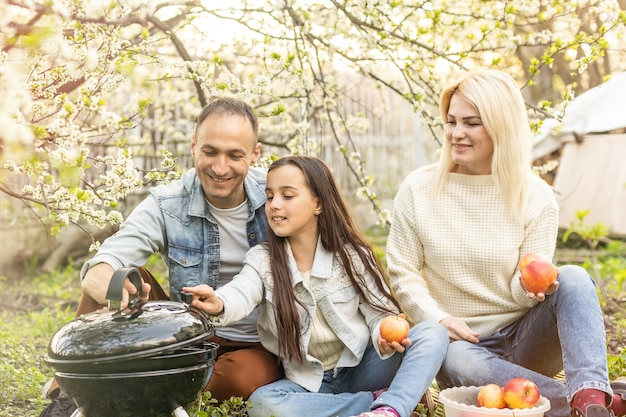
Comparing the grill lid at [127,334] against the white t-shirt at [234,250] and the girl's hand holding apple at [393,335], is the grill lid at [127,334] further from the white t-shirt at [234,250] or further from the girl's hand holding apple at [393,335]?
the white t-shirt at [234,250]

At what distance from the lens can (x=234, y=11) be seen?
4.39 m

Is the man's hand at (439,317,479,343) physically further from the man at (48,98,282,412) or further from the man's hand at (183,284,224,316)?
the man's hand at (183,284,224,316)

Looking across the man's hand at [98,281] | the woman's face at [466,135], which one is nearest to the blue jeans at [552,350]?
the woman's face at [466,135]

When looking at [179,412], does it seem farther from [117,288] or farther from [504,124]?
[504,124]

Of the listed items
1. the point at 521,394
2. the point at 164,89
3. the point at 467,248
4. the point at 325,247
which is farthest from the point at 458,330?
the point at 164,89

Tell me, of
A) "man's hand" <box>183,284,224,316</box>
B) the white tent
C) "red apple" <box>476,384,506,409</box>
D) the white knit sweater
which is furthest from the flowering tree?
the white tent

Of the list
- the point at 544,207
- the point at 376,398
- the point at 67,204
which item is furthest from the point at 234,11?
the point at 376,398

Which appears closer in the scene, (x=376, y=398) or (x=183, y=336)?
(x=183, y=336)

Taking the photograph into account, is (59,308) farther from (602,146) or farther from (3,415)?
(602,146)

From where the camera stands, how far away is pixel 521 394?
2.65 metres

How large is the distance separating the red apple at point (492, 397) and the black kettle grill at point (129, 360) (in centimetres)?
98

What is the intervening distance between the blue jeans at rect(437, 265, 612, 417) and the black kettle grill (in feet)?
3.71

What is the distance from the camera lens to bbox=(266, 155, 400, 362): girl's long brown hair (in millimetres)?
2947

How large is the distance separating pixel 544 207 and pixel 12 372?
245 cm
